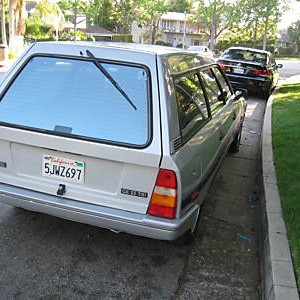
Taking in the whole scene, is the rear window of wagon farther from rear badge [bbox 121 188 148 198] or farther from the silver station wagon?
rear badge [bbox 121 188 148 198]

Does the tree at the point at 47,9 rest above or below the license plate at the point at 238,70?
above

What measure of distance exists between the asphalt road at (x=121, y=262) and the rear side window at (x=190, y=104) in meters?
1.12

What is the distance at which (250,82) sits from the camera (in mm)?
12953

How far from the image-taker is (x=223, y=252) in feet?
12.6

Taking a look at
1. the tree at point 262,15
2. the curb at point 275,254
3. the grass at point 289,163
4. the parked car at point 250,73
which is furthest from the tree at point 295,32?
the curb at point 275,254

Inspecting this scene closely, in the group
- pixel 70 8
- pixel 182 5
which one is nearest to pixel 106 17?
pixel 70 8

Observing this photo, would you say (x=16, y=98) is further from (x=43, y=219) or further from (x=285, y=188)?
(x=285, y=188)

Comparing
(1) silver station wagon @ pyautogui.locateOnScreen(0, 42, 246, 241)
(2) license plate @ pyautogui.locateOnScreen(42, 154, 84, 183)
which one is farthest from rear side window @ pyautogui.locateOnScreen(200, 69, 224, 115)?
(2) license plate @ pyautogui.locateOnScreen(42, 154, 84, 183)

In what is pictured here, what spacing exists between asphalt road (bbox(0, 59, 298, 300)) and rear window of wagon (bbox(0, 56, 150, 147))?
1.09 meters

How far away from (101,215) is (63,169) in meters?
0.46

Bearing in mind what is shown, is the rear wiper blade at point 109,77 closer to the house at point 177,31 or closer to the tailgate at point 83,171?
the tailgate at point 83,171

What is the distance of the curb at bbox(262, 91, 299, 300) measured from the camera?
296 centimetres

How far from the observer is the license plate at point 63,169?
3172 millimetres

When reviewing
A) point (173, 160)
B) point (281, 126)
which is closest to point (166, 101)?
point (173, 160)
